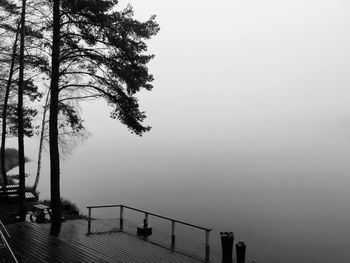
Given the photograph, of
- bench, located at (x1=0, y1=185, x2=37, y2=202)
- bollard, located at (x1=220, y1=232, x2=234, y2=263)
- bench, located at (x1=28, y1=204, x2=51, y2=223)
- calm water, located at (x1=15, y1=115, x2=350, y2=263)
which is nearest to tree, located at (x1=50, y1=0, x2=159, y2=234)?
bench, located at (x1=28, y1=204, x2=51, y2=223)

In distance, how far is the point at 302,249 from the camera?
76.8ft

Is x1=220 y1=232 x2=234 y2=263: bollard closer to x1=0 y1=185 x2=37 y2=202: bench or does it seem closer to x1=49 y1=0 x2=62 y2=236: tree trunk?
x1=49 y1=0 x2=62 y2=236: tree trunk

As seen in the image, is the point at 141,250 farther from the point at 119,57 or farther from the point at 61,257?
the point at 119,57

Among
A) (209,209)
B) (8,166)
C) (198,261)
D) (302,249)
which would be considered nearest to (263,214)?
(209,209)

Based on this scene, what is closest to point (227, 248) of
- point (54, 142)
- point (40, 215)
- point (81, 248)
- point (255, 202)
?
point (81, 248)

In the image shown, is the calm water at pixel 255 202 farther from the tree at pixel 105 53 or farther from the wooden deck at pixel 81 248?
the tree at pixel 105 53

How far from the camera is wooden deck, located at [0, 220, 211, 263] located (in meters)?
9.80

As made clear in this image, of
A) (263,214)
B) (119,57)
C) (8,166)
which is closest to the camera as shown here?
(119,57)

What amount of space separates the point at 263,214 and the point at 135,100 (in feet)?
84.1

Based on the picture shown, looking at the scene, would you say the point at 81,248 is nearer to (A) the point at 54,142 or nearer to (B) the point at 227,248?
(A) the point at 54,142

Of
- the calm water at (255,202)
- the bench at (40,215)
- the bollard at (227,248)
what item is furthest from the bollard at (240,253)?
the calm water at (255,202)

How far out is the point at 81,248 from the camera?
10828 millimetres

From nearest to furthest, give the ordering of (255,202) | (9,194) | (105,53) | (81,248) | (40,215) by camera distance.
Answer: (81,248), (105,53), (40,215), (9,194), (255,202)

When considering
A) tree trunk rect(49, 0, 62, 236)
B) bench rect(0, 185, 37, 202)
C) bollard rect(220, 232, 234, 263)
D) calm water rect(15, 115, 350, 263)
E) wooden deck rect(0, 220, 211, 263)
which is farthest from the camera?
calm water rect(15, 115, 350, 263)
